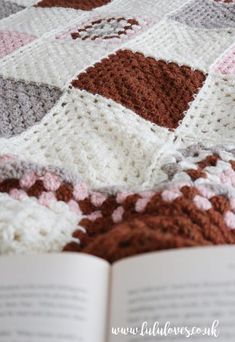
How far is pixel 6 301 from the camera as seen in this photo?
19.4 inches

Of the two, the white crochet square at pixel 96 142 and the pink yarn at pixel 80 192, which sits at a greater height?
the white crochet square at pixel 96 142

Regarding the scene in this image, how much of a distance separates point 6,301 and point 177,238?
18 centimetres

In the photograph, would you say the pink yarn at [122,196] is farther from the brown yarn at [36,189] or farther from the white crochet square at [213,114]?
the white crochet square at [213,114]

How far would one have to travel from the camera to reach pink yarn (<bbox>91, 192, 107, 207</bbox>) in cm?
68

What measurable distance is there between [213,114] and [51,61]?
321 mm

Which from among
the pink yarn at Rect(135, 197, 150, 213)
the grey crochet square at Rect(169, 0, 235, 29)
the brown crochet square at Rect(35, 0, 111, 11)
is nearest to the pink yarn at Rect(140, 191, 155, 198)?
the pink yarn at Rect(135, 197, 150, 213)

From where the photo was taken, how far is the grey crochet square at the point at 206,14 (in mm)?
1178

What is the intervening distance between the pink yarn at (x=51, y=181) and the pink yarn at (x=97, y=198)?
0.05 metres

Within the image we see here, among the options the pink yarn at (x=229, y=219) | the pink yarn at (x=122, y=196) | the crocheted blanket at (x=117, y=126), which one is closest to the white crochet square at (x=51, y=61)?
the crocheted blanket at (x=117, y=126)

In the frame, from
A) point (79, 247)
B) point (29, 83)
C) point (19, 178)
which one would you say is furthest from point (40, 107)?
point (79, 247)

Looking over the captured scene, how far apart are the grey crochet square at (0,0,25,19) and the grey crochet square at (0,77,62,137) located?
15.9 inches

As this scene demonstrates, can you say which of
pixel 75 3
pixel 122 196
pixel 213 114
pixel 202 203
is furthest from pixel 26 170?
pixel 75 3

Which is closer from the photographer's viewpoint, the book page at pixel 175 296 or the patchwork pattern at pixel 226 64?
the book page at pixel 175 296

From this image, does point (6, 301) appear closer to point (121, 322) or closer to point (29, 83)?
point (121, 322)
